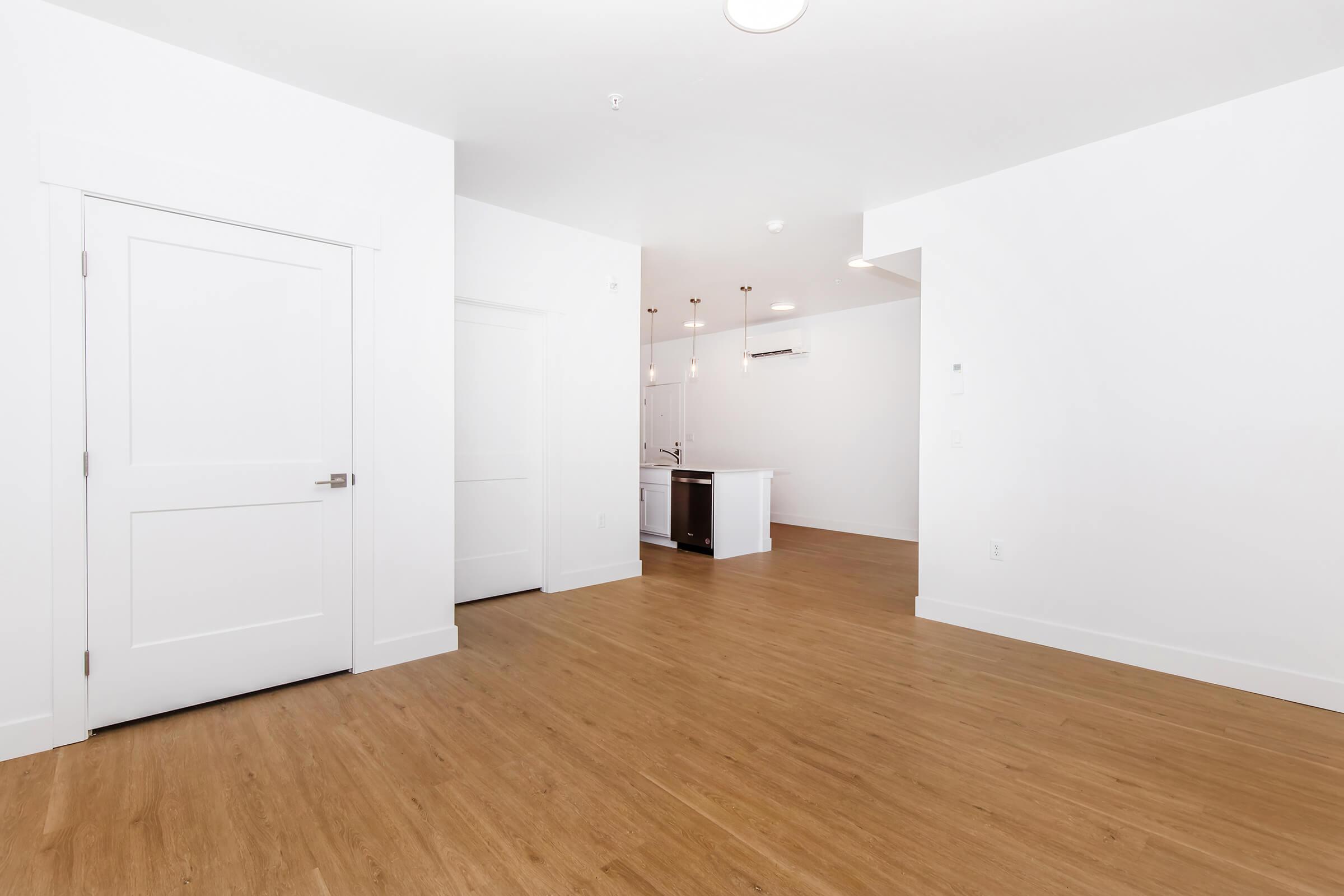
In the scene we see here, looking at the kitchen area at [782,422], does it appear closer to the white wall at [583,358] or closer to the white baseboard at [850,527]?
the white baseboard at [850,527]

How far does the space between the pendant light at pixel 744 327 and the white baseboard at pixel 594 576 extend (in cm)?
245

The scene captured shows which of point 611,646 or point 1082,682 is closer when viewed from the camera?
point 1082,682

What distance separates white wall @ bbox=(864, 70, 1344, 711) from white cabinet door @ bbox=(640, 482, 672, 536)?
3.09m

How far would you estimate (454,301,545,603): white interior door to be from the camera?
4418 millimetres

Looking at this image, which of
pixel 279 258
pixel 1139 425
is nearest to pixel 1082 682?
pixel 1139 425

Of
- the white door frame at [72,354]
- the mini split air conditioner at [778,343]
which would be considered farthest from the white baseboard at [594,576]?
the mini split air conditioner at [778,343]

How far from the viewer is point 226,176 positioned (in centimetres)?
278

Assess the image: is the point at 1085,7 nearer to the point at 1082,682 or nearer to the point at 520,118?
the point at 520,118

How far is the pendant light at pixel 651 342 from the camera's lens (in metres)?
7.69

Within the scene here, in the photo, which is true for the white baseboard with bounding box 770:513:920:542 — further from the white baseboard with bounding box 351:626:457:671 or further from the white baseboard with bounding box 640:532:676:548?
the white baseboard with bounding box 351:626:457:671

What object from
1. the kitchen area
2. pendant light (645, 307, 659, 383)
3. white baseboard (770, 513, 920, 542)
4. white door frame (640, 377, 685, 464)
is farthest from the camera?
white door frame (640, 377, 685, 464)

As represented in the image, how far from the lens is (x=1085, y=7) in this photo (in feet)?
7.87

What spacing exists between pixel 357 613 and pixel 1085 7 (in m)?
4.12

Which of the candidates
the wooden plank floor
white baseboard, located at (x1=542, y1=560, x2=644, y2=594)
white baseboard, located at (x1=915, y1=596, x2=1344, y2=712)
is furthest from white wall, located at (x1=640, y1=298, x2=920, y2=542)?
the wooden plank floor
